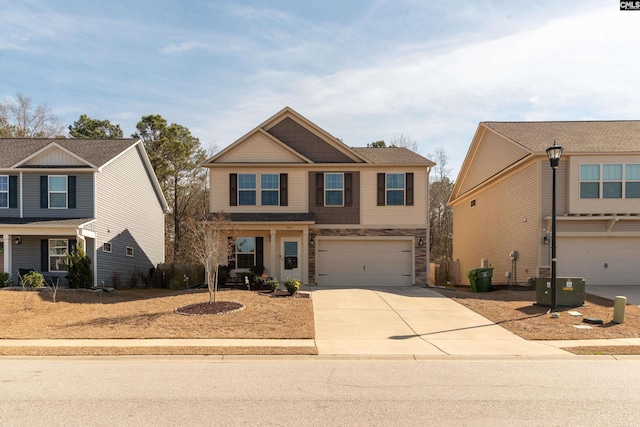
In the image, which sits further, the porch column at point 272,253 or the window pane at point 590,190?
the porch column at point 272,253

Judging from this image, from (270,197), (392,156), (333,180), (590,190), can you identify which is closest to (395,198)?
(392,156)

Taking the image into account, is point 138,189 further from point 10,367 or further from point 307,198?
point 10,367

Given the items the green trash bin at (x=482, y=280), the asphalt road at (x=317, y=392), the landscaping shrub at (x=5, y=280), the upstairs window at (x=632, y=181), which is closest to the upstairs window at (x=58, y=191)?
the landscaping shrub at (x=5, y=280)

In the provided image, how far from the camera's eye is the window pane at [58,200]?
22.0m

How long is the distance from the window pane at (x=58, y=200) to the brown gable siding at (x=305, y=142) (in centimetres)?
997

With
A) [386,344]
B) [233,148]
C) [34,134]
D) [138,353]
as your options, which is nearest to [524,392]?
[386,344]

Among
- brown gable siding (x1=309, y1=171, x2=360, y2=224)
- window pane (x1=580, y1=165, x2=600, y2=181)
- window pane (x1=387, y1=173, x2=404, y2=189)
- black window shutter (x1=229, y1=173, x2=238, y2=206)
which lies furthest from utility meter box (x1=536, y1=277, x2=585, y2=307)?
black window shutter (x1=229, y1=173, x2=238, y2=206)

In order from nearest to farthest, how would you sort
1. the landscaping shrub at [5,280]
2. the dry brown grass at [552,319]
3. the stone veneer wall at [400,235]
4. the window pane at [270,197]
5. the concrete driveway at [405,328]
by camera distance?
the concrete driveway at [405,328]
the dry brown grass at [552,319]
the landscaping shrub at [5,280]
the stone veneer wall at [400,235]
the window pane at [270,197]

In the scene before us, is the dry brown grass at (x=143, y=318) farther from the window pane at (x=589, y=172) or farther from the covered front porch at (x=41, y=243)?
the window pane at (x=589, y=172)

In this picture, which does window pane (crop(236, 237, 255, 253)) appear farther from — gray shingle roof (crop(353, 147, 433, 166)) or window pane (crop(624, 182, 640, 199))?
window pane (crop(624, 182, 640, 199))

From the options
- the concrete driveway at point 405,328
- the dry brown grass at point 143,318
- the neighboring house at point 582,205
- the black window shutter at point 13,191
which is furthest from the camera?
the black window shutter at point 13,191

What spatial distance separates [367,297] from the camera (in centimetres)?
1803

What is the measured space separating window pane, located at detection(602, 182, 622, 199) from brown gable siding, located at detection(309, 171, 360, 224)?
34.2 ft

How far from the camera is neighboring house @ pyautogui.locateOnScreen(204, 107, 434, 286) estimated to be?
888 inches
